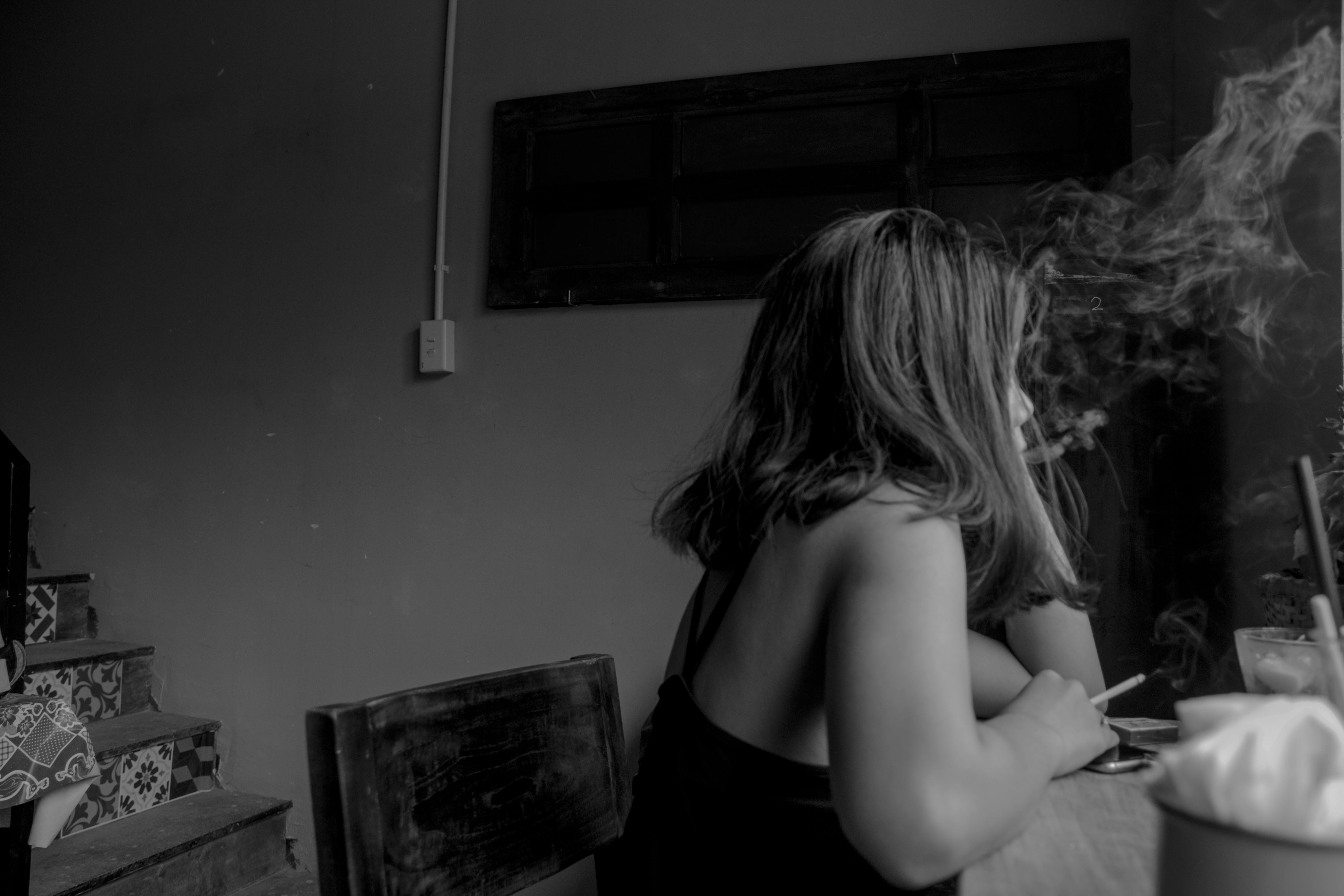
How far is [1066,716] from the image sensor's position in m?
0.89

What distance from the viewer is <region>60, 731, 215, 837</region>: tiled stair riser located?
7.95 ft

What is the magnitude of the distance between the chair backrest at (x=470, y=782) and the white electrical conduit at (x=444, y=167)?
164 cm

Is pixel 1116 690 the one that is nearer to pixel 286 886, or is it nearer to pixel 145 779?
pixel 286 886

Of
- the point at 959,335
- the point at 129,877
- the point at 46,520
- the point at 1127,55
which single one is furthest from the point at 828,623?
the point at 46,520

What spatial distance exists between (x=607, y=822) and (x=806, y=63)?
74.5 inches

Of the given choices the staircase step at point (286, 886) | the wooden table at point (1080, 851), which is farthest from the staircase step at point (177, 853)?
the wooden table at point (1080, 851)

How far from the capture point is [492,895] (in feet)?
3.04

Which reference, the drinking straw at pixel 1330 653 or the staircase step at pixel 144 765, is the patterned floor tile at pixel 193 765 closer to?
the staircase step at pixel 144 765

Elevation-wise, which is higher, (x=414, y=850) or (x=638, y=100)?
(x=638, y=100)

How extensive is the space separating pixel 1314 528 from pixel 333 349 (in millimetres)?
2511

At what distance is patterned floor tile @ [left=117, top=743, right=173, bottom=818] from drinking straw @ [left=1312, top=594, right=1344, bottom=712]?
2.75 metres

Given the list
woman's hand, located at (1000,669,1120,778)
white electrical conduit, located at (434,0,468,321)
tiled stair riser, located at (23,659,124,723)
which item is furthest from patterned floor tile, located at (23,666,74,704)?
woman's hand, located at (1000,669,1120,778)

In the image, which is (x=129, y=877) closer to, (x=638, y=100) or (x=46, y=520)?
(x=46, y=520)

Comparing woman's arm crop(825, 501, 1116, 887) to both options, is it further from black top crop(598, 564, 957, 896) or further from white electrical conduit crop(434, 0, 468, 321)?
white electrical conduit crop(434, 0, 468, 321)
